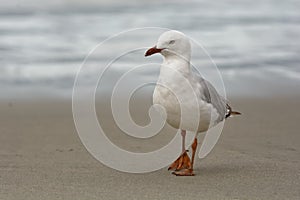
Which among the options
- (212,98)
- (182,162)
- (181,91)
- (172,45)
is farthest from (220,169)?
(172,45)

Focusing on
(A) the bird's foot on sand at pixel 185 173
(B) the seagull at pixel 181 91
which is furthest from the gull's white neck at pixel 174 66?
(A) the bird's foot on sand at pixel 185 173

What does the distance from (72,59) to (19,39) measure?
1.21 m

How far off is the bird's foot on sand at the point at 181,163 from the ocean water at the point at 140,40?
2.48m

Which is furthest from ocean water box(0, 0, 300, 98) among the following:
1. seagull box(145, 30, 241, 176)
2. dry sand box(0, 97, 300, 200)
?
seagull box(145, 30, 241, 176)

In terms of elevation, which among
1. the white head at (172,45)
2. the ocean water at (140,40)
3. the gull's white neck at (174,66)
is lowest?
the ocean water at (140,40)

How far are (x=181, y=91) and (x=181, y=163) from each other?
2.16 feet

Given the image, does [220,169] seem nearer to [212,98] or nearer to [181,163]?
[181,163]

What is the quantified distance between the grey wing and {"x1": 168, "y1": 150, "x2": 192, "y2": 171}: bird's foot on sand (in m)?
0.37

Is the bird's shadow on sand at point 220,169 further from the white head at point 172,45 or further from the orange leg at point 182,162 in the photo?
the white head at point 172,45

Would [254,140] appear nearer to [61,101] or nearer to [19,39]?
[61,101]

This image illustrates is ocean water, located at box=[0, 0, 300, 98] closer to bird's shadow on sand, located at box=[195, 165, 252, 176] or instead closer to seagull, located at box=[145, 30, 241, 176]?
bird's shadow on sand, located at box=[195, 165, 252, 176]

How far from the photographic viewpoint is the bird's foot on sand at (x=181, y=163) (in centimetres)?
499

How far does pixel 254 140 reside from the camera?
598cm

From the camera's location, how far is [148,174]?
4754mm
